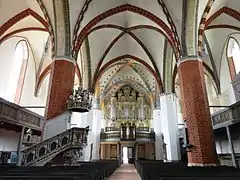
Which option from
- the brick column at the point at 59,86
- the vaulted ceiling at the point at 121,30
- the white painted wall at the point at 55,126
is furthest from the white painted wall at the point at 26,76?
the white painted wall at the point at 55,126

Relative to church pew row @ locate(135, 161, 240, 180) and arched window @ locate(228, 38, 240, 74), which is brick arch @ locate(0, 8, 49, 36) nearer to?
church pew row @ locate(135, 161, 240, 180)

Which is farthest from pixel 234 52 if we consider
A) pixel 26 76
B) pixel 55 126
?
pixel 26 76

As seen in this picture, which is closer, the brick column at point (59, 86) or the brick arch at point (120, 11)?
the brick column at point (59, 86)

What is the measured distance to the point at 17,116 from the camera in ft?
32.5

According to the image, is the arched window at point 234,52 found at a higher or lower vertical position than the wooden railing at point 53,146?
higher

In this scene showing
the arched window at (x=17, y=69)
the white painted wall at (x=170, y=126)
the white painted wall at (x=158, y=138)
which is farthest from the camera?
the white painted wall at (x=158, y=138)

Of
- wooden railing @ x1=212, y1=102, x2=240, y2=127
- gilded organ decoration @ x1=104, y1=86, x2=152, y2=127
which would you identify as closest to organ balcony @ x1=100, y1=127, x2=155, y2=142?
gilded organ decoration @ x1=104, y1=86, x2=152, y2=127

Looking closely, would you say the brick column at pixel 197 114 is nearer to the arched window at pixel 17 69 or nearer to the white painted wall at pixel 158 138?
the white painted wall at pixel 158 138

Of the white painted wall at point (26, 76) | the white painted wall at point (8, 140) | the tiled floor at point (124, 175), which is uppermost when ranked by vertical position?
the white painted wall at point (26, 76)

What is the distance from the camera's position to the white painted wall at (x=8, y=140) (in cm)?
1207

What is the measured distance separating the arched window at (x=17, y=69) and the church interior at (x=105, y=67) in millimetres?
67

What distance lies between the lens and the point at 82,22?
36.6ft

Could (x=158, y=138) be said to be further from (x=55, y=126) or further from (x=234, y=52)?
(x=55, y=126)

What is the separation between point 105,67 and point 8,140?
8.97 metres
